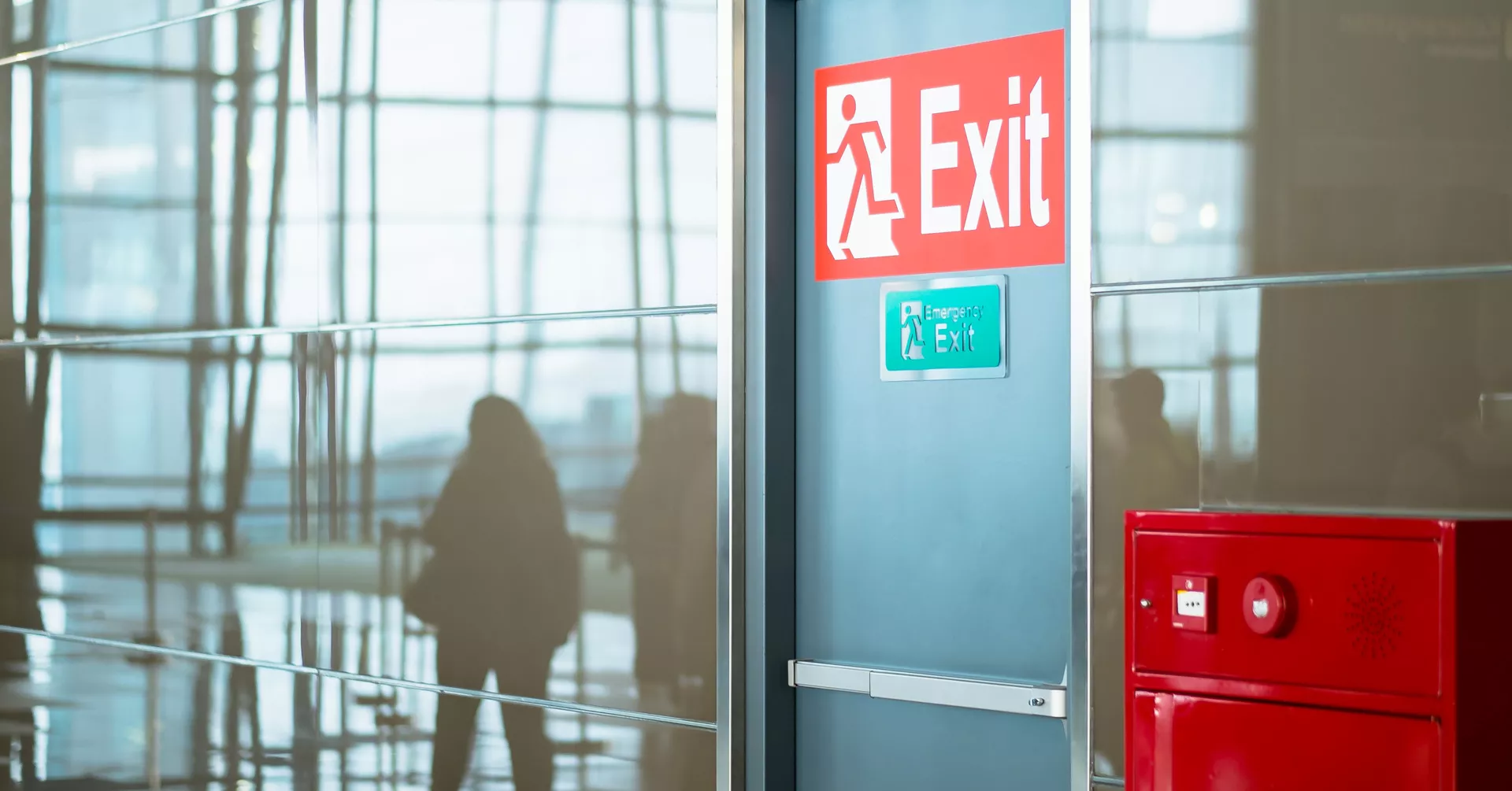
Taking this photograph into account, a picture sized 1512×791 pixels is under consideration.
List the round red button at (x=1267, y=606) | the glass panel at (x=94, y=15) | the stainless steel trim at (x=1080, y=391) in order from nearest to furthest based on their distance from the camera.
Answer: the round red button at (x=1267, y=606), the stainless steel trim at (x=1080, y=391), the glass panel at (x=94, y=15)

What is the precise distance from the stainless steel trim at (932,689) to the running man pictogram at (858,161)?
1.04 metres

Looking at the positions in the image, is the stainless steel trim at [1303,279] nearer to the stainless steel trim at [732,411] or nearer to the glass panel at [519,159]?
the stainless steel trim at [732,411]

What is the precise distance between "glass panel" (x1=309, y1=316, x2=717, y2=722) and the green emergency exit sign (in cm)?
48

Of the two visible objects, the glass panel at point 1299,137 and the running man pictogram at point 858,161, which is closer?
the glass panel at point 1299,137

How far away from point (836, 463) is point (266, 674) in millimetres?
2195

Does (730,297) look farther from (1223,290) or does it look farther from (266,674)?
(266,674)

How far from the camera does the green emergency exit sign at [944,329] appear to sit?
133 inches

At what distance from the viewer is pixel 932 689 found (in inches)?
135

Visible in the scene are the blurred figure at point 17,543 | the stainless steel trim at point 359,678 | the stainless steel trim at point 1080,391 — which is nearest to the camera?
the stainless steel trim at point 1080,391

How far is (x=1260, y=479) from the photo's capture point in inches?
112

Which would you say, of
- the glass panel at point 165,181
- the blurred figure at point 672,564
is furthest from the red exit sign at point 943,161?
the glass panel at point 165,181

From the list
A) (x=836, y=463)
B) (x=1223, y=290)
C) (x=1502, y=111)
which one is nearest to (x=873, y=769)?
(x=836, y=463)

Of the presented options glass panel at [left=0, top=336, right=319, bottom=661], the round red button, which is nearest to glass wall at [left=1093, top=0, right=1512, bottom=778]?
the round red button

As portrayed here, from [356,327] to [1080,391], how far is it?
234 centimetres
